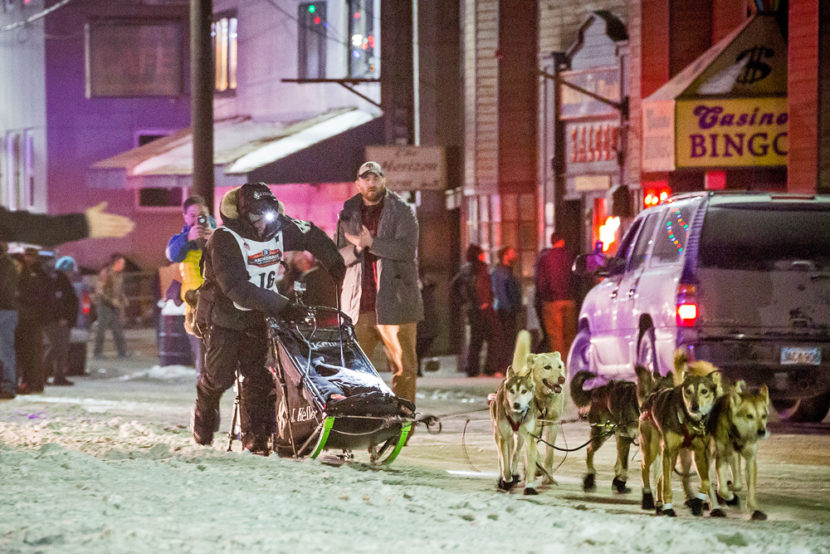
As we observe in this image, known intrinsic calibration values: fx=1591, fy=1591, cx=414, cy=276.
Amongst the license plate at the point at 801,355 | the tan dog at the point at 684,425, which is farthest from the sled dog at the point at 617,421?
the license plate at the point at 801,355

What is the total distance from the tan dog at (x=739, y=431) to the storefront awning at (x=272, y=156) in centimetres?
2087

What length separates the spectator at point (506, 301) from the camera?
2092 cm

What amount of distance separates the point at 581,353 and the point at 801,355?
3477 mm

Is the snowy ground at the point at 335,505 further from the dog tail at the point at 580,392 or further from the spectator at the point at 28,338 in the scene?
the spectator at the point at 28,338

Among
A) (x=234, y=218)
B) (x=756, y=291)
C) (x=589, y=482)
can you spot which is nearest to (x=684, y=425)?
(x=589, y=482)

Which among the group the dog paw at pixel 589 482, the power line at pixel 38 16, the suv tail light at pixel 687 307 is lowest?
the dog paw at pixel 589 482

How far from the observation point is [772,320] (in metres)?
12.4

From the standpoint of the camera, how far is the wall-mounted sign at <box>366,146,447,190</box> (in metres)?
22.0

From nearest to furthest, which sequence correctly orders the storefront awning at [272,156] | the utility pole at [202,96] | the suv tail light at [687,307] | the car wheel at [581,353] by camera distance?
the suv tail light at [687,307] → the car wheel at [581,353] → the utility pole at [202,96] → the storefront awning at [272,156]

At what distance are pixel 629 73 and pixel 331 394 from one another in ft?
53.2

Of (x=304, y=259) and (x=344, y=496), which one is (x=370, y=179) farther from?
(x=304, y=259)

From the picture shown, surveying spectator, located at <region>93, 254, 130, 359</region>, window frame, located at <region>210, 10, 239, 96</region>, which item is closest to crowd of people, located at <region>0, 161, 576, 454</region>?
spectator, located at <region>93, 254, 130, 359</region>

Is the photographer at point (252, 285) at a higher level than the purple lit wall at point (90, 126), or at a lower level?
lower


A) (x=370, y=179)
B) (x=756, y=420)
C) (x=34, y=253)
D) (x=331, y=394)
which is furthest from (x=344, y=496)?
(x=34, y=253)
